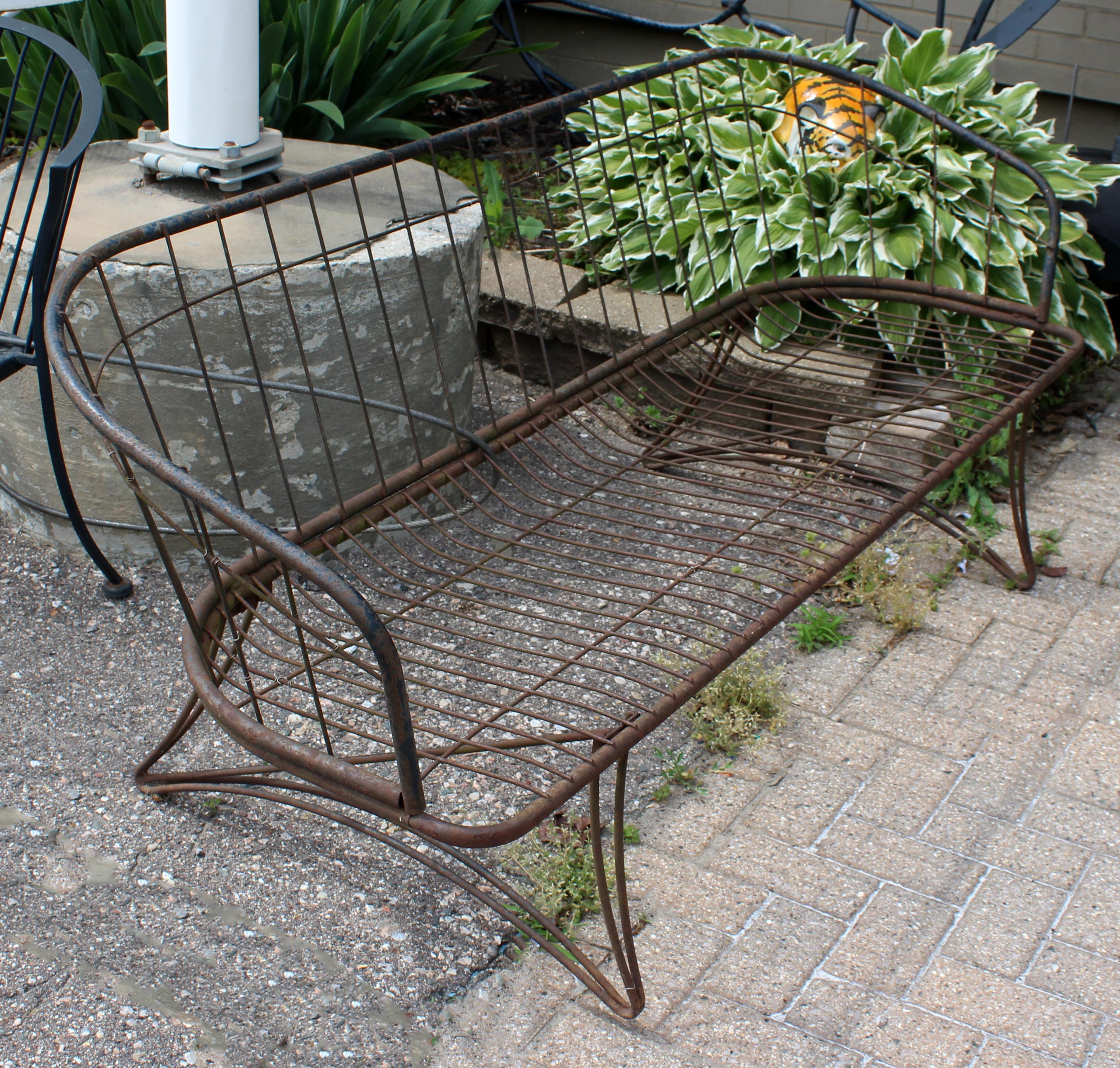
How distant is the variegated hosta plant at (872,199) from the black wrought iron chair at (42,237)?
1.28 m

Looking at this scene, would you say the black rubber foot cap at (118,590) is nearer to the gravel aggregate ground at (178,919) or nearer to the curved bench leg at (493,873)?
the gravel aggregate ground at (178,919)

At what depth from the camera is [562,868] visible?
2029mm

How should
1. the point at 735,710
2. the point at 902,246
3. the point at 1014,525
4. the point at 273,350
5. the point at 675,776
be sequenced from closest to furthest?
1. the point at 675,776
2. the point at 735,710
3. the point at 273,350
4. the point at 1014,525
5. the point at 902,246

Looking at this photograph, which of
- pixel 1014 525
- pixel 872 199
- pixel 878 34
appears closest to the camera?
pixel 1014 525

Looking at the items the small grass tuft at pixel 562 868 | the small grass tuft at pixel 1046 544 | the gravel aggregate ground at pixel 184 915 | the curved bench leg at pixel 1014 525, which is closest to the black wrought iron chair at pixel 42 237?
the gravel aggregate ground at pixel 184 915

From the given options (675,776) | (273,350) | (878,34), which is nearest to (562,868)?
(675,776)

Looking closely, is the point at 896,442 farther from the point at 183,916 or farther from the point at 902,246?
the point at 183,916

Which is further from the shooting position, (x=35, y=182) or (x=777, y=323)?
(x=777, y=323)

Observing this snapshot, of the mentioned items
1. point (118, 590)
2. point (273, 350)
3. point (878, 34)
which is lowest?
point (118, 590)

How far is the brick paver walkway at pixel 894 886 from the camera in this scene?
5.82ft

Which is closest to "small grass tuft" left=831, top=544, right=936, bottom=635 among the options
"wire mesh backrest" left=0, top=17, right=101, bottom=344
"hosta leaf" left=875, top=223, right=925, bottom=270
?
"hosta leaf" left=875, top=223, right=925, bottom=270

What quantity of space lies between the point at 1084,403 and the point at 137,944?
3.13 metres

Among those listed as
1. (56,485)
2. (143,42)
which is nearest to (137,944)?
(56,485)

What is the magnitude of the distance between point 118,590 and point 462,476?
0.88 m
